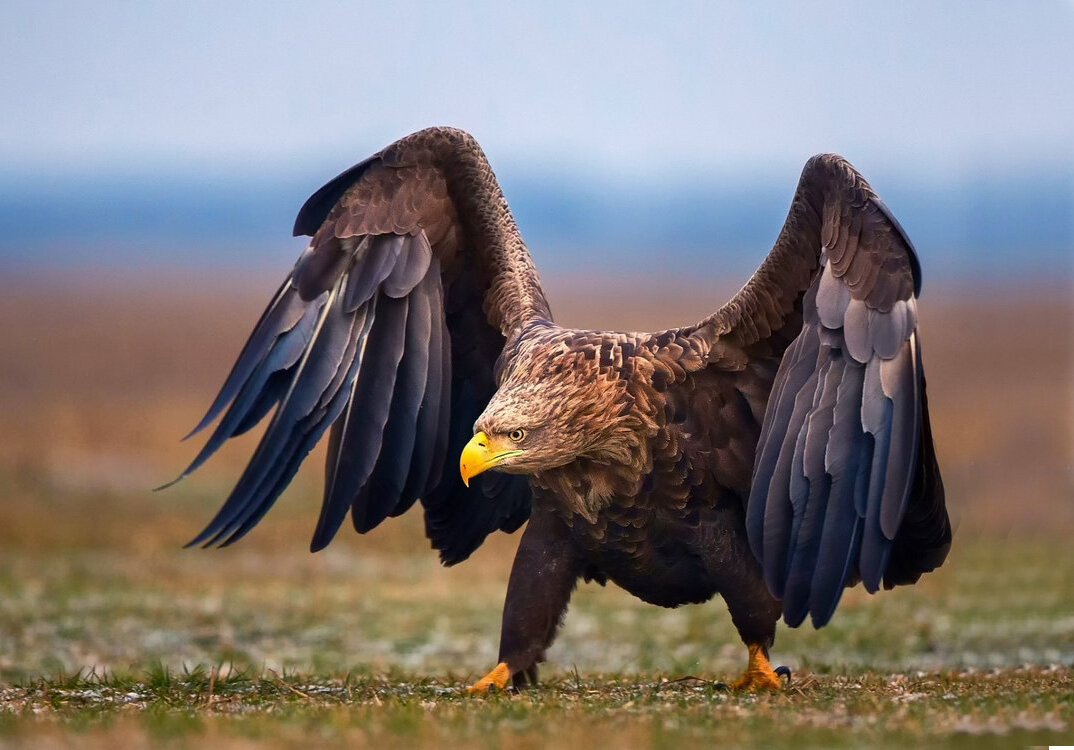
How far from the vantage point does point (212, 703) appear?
8711mm

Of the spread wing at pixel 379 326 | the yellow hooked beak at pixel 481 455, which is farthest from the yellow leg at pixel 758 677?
the spread wing at pixel 379 326

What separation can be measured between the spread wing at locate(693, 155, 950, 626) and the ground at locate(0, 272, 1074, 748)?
0.76 metres

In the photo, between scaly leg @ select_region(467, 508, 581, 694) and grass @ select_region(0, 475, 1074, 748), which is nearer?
grass @ select_region(0, 475, 1074, 748)

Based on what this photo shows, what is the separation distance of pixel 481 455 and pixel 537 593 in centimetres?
105

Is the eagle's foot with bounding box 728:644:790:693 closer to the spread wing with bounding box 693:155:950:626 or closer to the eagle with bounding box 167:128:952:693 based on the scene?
the eagle with bounding box 167:128:952:693

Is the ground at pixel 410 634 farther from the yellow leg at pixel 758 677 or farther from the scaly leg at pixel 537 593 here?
the scaly leg at pixel 537 593

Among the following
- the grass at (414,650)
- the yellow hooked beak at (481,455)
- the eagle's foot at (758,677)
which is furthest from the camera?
the eagle's foot at (758,677)

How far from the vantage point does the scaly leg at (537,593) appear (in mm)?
9328

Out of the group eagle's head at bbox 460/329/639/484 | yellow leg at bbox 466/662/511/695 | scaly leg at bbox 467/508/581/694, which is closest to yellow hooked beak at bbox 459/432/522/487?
eagle's head at bbox 460/329/639/484

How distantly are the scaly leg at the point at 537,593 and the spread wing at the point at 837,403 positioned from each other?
3.78ft

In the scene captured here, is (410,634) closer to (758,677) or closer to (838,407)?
(758,677)

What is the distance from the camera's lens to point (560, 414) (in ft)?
28.8

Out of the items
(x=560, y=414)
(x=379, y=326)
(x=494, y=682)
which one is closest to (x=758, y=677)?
(x=494, y=682)

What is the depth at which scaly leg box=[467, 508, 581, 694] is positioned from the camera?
933 cm
